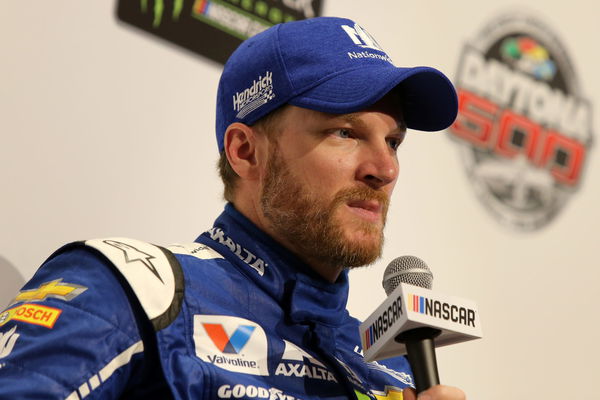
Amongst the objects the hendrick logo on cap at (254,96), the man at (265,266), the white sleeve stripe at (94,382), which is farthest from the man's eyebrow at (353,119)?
the white sleeve stripe at (94,382)

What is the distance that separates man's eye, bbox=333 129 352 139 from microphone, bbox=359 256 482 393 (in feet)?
0.86

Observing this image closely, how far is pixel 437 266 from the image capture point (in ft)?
6.12

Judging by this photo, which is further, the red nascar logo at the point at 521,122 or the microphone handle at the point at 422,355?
the red nascar logo at the point at 521,122

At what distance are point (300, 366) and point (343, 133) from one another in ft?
1.05

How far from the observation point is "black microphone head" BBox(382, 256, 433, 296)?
1.10 meters

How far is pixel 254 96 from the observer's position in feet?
3.76

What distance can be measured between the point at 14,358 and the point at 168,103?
70 cm

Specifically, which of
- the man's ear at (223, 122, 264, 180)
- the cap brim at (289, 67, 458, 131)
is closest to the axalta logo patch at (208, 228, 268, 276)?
the man's ear at (223, 122, 264, 180)

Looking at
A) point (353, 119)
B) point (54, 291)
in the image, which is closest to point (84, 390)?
point (54, 291)

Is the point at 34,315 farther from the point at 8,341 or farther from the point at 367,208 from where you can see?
the point at 367,208

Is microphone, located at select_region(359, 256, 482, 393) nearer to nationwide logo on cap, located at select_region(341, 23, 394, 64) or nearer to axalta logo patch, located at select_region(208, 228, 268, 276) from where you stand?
axalta logo patch, located at select_region(208, 228, 268, 276)

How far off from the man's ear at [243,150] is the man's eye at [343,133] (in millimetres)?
124

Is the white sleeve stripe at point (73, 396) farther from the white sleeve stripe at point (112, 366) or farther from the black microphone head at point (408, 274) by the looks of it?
the black microphone head at point (408, 274)

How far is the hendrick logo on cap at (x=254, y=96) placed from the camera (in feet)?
3.70
